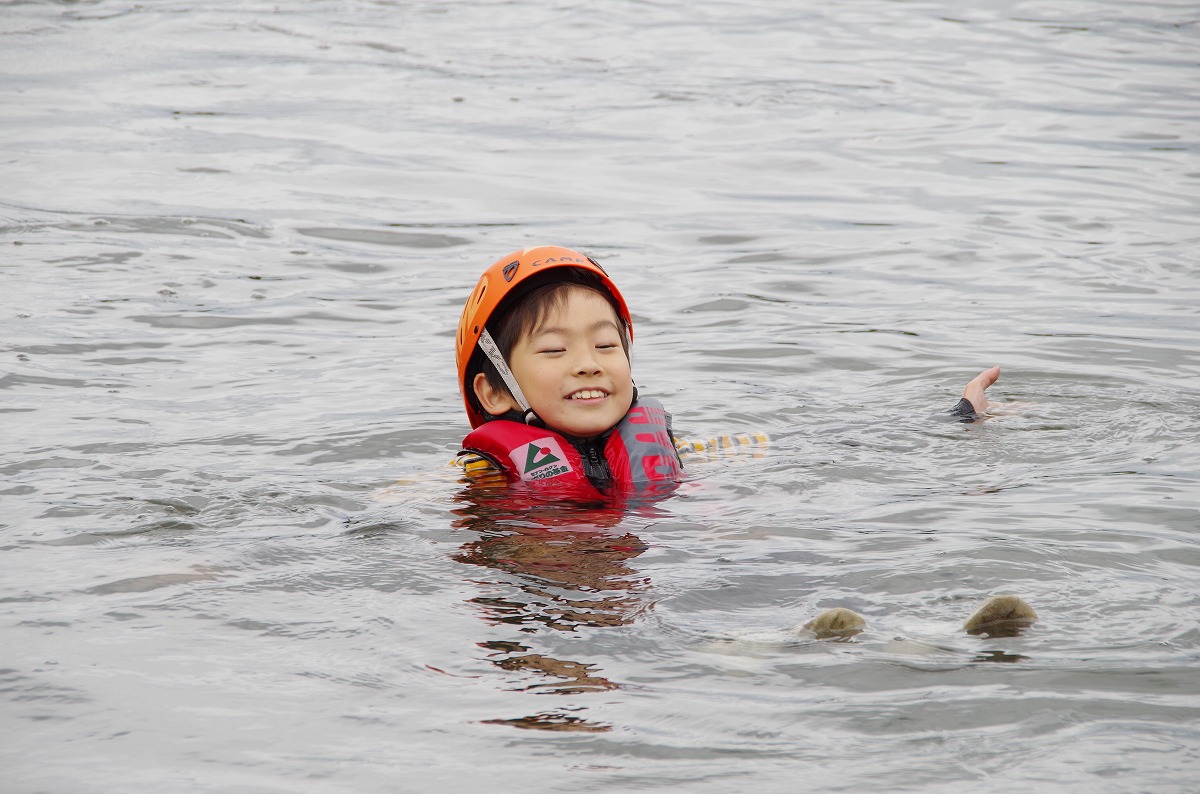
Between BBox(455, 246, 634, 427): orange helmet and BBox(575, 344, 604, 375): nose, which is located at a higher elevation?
BBox(455, 246, 634, 427): orange helmet

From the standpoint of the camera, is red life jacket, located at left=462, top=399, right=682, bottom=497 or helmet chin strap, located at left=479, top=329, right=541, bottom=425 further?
helmet chin strap, located at left=479, top=329, right=541, bottom=425

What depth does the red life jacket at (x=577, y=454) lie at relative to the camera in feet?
18.7

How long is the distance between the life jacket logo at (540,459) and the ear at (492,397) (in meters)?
0.27

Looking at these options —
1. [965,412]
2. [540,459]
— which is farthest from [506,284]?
[965,412]

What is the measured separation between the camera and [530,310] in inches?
231

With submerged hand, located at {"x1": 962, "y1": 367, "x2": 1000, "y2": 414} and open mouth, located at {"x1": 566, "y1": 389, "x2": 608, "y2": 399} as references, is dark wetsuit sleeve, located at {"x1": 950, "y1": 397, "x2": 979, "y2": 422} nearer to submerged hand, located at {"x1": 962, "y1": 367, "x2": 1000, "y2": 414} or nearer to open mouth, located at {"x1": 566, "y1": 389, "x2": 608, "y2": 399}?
submerged hand, located at {"x1": 962, "y1": 367, "x2": 1000, "y2": 414}

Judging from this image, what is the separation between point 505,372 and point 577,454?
48cm

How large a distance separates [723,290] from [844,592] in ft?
18.0

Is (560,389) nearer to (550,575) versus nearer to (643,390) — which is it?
(550,575)

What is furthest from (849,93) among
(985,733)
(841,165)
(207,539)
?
(985,733)

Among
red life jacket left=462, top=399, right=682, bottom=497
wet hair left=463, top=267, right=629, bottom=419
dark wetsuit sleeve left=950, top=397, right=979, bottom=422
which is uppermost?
wet hair left=463, top=267, right=629, bottom=419

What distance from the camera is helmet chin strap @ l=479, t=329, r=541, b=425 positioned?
5.87 metres

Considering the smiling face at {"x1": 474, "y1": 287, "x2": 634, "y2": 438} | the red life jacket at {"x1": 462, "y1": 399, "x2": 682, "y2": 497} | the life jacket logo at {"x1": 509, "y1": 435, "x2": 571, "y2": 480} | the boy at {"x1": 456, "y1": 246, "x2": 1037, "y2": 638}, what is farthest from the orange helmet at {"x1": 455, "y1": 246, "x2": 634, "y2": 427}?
the life jacket logo at {"x1": 509, "y1": 435, "x2": 571, "y2": 480}

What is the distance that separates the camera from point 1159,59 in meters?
18.9
